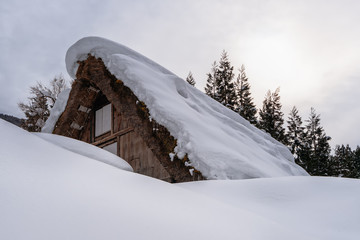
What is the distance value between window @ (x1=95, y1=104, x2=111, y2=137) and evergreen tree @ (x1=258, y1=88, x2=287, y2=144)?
13629 mm

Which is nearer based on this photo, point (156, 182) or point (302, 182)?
point (156, 182)

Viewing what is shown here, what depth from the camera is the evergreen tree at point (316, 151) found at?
19203mm

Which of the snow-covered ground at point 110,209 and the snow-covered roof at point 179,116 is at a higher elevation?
the snow-covered roof at point 179,116

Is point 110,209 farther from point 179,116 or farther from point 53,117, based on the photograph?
point 53,117

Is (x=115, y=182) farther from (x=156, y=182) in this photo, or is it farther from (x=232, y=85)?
(x=232, y=85)

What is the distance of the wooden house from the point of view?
173 inches

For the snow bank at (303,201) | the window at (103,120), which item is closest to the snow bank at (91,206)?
the snow bank at (303,201)

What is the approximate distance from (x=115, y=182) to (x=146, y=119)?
10.5 ft

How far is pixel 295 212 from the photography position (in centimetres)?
226

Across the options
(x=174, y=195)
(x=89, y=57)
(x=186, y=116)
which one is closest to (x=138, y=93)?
(x=186, y=116)

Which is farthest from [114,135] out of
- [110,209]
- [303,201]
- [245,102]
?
[245,102]

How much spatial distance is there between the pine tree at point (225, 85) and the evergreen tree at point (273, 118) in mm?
2310

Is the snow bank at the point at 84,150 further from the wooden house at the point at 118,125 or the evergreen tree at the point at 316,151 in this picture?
the evergreen tree at the point at 316,151

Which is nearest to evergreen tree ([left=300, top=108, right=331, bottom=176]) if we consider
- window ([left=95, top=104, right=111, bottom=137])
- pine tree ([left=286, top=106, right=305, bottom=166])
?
pine tree ([left=286, top=106, right=305, bottom=166])
